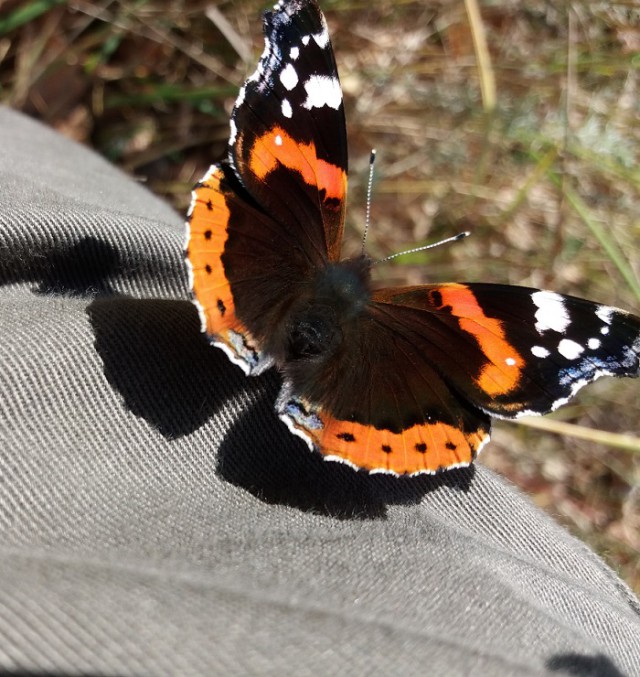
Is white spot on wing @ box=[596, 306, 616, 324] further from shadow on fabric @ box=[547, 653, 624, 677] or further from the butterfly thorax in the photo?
shadow on fabric @ box=[547, 653, 624, 677]

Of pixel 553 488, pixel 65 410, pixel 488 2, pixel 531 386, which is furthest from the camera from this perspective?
pixel 553 488

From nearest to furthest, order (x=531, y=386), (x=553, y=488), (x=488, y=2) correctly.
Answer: (x=531, y=386)
(x=488, y=2)
(x=553, y=488)

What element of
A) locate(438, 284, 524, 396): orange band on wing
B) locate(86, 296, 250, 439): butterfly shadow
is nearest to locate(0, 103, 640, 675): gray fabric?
locate(86, 296, 250, 439): butterfly shadow

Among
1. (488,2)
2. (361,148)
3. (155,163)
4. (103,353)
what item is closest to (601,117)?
(488,2)

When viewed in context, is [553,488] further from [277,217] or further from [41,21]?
[41,21]

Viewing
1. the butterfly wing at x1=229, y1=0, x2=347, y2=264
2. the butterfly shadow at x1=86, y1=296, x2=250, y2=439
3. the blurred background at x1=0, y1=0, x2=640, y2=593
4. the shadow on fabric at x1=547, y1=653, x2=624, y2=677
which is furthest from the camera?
the blurred background at x1=0, y1=0, x2=640, y2=593

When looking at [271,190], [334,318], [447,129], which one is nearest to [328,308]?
[334,318]

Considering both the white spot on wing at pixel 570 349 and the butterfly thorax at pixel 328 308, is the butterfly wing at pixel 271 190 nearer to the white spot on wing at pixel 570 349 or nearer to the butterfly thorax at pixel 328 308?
the butterfly thorax at pixel 328 308
